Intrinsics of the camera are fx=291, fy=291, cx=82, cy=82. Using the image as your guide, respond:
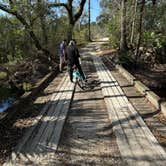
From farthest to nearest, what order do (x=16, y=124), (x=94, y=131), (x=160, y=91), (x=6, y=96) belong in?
(x=160, y=91), (x=6, y=96), (x=16, y=124), (x=94, y=131)

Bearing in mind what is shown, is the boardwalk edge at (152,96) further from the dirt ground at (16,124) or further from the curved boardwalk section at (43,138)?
the dirt ground at (16,124)

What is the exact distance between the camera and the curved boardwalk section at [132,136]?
186 inches

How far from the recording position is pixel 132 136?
565 centimetres

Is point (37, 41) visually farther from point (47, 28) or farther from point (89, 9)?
point (89, 9)

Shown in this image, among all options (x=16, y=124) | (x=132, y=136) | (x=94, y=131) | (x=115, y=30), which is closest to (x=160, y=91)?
(x=94, y=131)

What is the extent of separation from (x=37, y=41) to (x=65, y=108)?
1063cm

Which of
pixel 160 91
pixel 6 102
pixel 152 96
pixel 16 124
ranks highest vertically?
pixel 152 96

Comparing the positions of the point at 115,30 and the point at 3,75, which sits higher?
the point at 115,30

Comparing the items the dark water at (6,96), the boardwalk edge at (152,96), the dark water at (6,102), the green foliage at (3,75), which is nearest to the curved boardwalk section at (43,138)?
the dark water at (6,102)

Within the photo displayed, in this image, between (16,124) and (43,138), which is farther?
(16,124)

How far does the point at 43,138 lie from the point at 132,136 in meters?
1.74

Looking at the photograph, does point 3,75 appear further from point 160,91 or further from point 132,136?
point 132,136

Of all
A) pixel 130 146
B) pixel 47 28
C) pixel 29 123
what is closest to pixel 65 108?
pixel 29 123

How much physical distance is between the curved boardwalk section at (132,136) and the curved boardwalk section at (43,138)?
1210 mm
